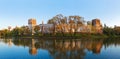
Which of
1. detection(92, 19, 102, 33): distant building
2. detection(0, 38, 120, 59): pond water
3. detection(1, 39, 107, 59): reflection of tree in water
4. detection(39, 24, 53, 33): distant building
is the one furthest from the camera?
detection(92, 19, 102, 33): distant building

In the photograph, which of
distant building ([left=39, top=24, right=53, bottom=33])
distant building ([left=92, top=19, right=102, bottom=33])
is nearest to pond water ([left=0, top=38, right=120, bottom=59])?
distant building ([left=39, top=24, right=53, bottom=33])

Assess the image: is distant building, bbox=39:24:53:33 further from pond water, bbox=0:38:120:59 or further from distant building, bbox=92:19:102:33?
pond water, bbox=0:38:120:59

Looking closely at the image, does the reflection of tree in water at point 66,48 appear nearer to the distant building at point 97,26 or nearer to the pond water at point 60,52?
the pond water at point 60,52

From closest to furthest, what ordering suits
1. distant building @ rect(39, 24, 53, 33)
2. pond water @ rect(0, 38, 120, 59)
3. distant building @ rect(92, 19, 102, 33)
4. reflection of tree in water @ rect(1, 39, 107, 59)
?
pond water @ rect(0, 38, 120, 59)
reflection of tree in water @ rect(1, 39, 107, 59)
distant building @ rect(39, 24, 53, 33)
distant building @ rect(92, 19, 102, 33)

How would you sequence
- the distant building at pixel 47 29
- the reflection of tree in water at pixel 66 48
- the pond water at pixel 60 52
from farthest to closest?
1. the distant building at pixel 47 29
2. the reflection of tree in water at pixel 66 48
3. the pond water at pixel 60 52

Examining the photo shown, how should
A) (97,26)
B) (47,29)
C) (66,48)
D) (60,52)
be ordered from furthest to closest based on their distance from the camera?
(97,26), (47,29), (66,48), (60,52)

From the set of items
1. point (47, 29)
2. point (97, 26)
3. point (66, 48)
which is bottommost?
point (66, 48)

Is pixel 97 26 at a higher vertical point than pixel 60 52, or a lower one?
higher

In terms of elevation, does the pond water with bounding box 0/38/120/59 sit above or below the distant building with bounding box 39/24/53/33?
below

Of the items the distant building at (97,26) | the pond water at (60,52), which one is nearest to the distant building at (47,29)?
the distant building at (97,26)

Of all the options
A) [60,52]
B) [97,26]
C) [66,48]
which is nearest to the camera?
[60,52]

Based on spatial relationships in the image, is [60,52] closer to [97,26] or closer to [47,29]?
[47,29]

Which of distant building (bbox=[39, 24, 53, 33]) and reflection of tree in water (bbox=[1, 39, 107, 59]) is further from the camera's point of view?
distant building (bbox=[39, 24, 53, 33])

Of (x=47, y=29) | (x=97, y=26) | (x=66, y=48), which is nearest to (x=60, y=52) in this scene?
(x=66, y=48)
